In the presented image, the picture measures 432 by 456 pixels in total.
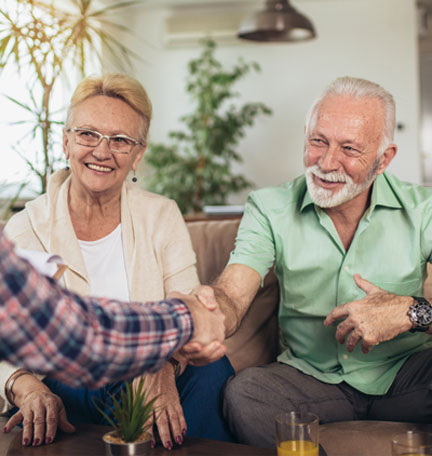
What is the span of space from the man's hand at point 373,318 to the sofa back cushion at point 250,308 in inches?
23.2

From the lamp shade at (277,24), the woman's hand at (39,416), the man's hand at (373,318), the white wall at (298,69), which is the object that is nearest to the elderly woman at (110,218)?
the woman's hand at (39,416)

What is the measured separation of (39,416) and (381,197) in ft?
3.77

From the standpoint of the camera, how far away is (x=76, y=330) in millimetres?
893

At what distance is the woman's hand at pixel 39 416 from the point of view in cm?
143

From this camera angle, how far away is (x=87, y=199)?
1.96 meters

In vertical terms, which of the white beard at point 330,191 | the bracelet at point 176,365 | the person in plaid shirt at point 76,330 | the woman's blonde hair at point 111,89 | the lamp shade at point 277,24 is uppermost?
the lamp shade at point 277,24

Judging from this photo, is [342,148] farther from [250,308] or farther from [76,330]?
[76,330]

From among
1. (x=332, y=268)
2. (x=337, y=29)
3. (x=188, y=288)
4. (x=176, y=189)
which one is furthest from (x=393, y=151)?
(x=337, y=29)

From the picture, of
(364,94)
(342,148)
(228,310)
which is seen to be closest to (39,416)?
(228,310)

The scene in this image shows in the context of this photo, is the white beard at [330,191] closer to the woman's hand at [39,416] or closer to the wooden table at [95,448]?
the wooden table at [95,448]

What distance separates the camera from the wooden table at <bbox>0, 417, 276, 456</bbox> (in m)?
1.29

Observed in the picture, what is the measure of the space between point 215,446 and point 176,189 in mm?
4612

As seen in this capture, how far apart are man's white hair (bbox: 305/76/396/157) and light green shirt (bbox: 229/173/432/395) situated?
0.48ft

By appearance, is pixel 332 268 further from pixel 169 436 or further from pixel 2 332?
pixel 2 332
